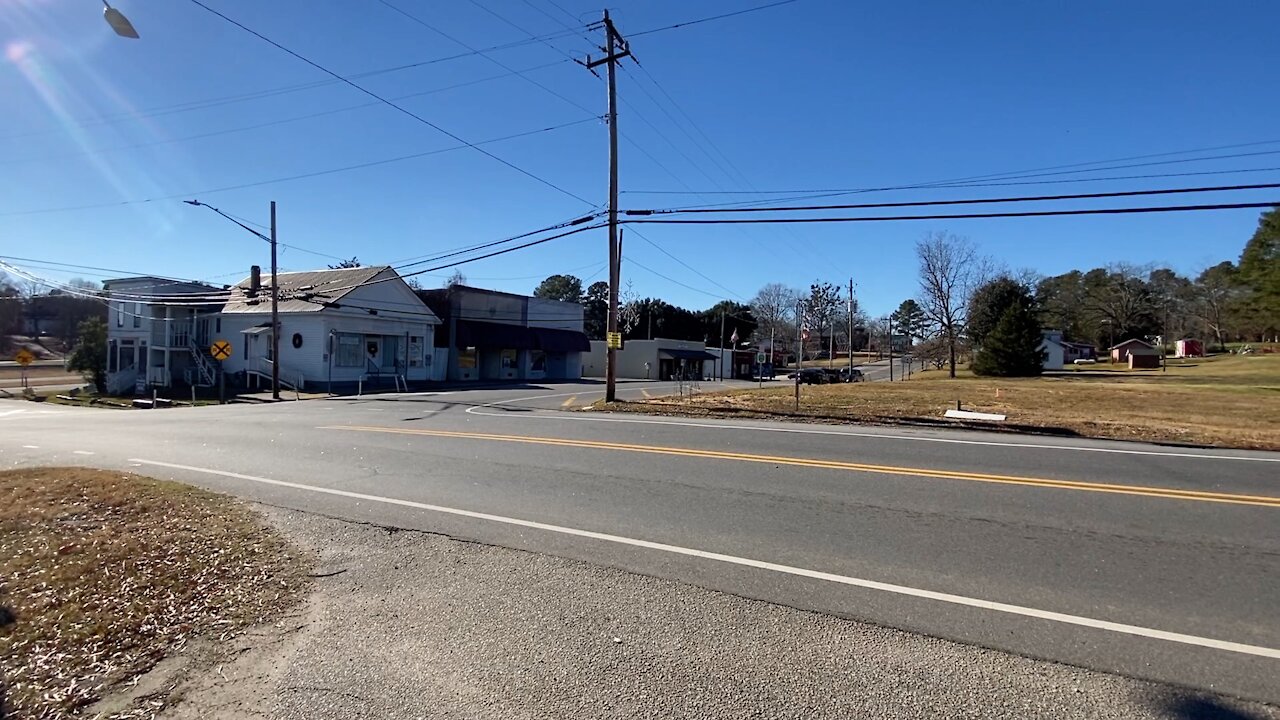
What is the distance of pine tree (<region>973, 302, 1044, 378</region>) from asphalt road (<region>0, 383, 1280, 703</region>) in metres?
42.4

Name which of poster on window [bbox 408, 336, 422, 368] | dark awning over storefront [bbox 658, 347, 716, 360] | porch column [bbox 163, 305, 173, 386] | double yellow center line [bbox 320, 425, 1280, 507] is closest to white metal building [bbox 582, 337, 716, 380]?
dark awning over storefront [bbox 658, 347, 716, 360]

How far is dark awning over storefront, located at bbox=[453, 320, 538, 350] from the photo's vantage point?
155ft

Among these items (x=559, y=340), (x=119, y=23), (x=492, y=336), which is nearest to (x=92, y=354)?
(x=492, y=336)

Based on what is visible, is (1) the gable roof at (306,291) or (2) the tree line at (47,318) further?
(2) the tree line at (47,318)

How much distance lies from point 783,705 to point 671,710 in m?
0.55

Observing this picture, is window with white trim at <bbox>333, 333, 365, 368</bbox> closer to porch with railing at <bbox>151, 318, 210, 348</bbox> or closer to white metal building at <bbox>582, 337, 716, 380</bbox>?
porch with railing at <bbox>151, 318, 210, 348</bbox>

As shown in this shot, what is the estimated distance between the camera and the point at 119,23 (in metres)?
7.99

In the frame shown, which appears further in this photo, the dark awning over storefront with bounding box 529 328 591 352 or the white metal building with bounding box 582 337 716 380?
the white metal building with bounding box 582 337 716 380

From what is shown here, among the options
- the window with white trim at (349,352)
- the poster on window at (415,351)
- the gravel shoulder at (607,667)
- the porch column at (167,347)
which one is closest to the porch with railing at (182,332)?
the porch column at (167,347)

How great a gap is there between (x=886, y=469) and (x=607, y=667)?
22.7ft

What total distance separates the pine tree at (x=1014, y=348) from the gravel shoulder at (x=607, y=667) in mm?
53008

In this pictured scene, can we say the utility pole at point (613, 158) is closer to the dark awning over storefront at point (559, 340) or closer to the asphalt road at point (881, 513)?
the asphalt road at point (881, 513)

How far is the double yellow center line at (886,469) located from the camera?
25.8ft

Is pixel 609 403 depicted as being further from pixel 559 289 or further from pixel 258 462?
pixel 559 289
